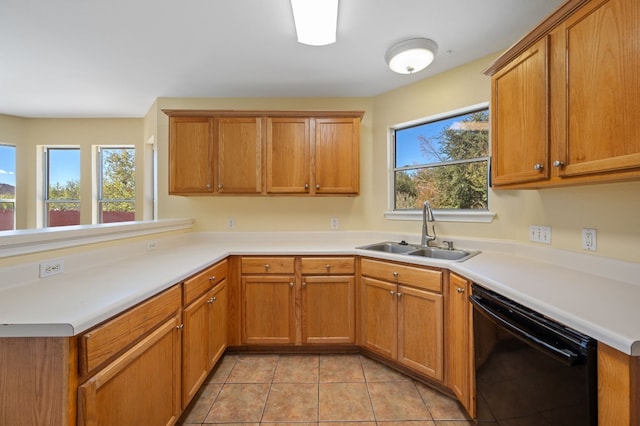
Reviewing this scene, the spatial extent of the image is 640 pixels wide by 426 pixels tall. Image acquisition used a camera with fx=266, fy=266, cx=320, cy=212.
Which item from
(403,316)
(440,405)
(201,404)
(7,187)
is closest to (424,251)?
(403,316)

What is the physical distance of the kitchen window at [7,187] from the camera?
3643 millimetres

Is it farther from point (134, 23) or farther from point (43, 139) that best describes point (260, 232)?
point (43, 139)

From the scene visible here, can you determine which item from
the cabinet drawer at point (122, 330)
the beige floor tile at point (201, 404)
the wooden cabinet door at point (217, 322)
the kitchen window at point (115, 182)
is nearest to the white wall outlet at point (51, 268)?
the cabinet drawer at point (122, 330)

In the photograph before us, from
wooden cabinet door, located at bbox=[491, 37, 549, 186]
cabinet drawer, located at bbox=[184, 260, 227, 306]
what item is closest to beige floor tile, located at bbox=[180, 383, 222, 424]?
cabinet drawer, located at bbox=[184, 260, 227, 306]

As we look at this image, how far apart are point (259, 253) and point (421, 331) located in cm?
135

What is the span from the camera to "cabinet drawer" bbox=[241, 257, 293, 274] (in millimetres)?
2225

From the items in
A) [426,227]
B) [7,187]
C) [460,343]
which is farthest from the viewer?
[7,187]

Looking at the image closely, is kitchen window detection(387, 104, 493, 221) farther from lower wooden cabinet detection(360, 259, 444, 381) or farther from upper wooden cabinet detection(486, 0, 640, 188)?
lower wooden cabinet detection(360, 259, 444, 381)

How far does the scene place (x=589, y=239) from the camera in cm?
146

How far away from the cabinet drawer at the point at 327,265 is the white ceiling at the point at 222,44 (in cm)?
166

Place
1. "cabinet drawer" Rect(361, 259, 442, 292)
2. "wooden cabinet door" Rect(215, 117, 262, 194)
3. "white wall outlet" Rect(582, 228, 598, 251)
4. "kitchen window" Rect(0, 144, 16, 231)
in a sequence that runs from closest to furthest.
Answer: "white wall outlet" Rect(582, 228, 598, 251) < "cabinet drawer" Rect(361, 259, 442, 292) < "wooden cabinet door" Rect(215, 117, 262, 194) < "kitchen window" Rect(0, 144, 16, 231)

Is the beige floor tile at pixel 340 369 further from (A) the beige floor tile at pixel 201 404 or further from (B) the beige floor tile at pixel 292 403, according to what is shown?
(A) the beige floor tile at pixel 201 404

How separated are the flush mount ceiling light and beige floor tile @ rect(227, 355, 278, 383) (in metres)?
2.57

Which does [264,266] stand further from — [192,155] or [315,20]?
[315,20]
